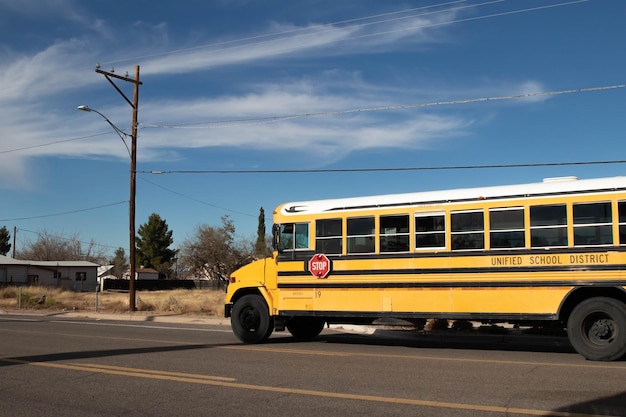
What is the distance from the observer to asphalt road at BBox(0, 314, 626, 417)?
20.8 feet

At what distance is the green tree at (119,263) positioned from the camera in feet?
354

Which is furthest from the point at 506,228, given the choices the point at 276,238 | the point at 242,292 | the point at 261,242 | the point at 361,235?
the point at 261,242

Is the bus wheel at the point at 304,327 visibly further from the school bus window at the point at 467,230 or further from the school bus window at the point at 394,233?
the school bus window at the point at 467,230

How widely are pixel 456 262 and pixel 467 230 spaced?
2.09 ft

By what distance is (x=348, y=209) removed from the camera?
39.6ft

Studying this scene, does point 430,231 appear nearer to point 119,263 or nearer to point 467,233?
point 467,233

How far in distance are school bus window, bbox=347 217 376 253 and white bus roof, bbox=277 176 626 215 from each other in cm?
30

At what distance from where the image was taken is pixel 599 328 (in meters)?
9.66

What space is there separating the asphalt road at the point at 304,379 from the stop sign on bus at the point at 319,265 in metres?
1.51

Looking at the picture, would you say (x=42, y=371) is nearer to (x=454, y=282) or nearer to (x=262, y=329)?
(x=262, y=329)

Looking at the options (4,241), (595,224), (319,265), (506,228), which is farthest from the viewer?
(4,241)

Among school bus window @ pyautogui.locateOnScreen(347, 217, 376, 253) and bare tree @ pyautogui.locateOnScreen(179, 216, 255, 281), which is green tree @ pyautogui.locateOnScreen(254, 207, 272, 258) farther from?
school bus window @ pyautogui.locateOnScreen(347, 217, 376, 253)

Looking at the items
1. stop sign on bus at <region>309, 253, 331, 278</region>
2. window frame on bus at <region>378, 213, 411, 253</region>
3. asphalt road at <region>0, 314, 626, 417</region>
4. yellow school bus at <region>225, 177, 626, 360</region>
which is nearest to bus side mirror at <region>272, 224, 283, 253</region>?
yellow school bus at <region>225, 177, 626, 360</region>

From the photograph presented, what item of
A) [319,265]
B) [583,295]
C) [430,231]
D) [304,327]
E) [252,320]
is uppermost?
[430,231]
